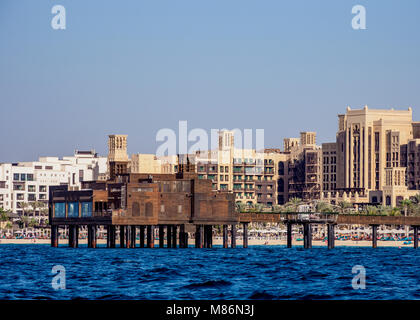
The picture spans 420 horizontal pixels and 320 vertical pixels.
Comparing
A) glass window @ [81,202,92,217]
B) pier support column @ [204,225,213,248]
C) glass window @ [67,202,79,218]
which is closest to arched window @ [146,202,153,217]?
glass window @ [81,202,92,217]

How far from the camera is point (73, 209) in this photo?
521 ft

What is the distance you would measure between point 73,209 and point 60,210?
455 cm

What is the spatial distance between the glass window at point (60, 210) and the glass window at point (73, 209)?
1.54 m

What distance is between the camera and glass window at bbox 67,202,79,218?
158m

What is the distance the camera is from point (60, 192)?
533ft

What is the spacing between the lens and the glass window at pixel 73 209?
518ft

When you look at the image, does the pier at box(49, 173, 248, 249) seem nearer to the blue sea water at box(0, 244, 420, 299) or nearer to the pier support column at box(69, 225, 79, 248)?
the pier support column at box(69, 225, 79, 248)

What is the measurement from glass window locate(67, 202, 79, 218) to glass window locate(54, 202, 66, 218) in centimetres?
154
